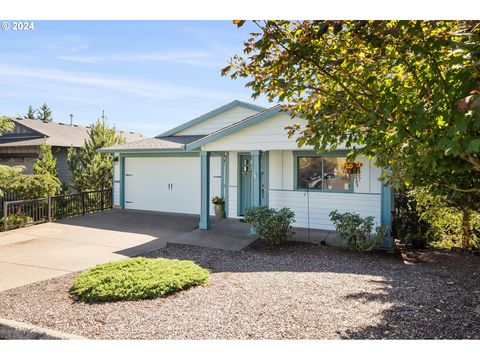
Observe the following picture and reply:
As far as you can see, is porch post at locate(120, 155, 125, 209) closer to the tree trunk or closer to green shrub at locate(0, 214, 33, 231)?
green shrub at locate(0, 214, 33, 231)

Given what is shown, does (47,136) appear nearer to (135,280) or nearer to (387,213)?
(135,280)

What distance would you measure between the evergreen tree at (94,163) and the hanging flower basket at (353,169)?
976cm

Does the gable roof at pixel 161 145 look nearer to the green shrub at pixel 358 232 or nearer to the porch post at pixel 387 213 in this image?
the green shrub at pixel 358 232

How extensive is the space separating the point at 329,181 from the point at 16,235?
8204 mm

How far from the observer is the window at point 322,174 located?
9.55m

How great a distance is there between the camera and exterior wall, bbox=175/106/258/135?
523 inches

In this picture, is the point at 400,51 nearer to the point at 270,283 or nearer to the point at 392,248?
the point at 270,283

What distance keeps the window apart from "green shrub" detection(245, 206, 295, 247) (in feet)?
6.89

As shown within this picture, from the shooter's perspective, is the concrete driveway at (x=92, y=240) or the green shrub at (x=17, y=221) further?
the green shrub at (x=17, y=221)

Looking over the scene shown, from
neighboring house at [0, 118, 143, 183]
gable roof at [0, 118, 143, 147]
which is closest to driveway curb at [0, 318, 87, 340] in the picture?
gable roof at [0, 118, 143, 147]

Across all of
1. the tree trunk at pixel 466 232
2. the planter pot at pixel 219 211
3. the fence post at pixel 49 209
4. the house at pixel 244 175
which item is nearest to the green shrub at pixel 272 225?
the house at pixel 244 175

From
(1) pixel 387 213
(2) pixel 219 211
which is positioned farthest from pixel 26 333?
(2) pixel 219 211

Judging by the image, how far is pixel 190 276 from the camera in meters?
5.29

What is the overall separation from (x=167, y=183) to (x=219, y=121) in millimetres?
3021
